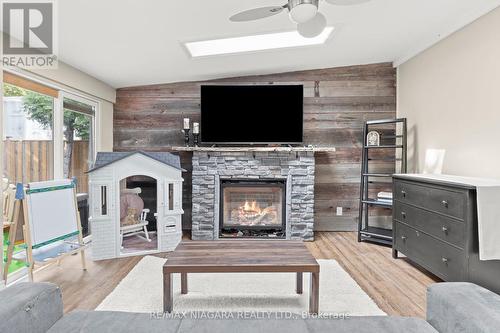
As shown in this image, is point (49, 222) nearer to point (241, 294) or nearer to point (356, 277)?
point (241, 294)

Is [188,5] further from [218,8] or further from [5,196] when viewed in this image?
[5,196]

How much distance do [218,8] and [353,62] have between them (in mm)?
2671

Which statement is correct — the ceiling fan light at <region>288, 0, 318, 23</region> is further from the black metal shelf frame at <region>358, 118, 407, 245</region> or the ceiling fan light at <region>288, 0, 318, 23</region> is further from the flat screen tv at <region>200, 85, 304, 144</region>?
the black metal shelf frame at <region>358, 118, 407, 245</region>

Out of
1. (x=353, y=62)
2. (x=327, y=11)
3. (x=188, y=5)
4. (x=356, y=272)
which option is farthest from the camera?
(x=353, y=62)

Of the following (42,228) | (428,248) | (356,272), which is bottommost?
(356,272)

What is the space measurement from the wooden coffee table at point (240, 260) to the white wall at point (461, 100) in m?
2.10

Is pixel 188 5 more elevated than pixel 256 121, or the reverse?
pixel 188 5

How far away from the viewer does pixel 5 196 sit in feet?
9.36

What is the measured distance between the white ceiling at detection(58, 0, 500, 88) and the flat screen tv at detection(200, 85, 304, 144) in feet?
1.04

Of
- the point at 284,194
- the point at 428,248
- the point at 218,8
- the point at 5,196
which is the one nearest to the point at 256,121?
the point at 284,194

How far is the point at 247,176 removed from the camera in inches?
172

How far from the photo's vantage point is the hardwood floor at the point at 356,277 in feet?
8.18

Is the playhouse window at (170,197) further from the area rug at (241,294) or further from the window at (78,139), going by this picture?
the window at (78,139)

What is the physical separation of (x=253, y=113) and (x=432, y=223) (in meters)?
2.56
